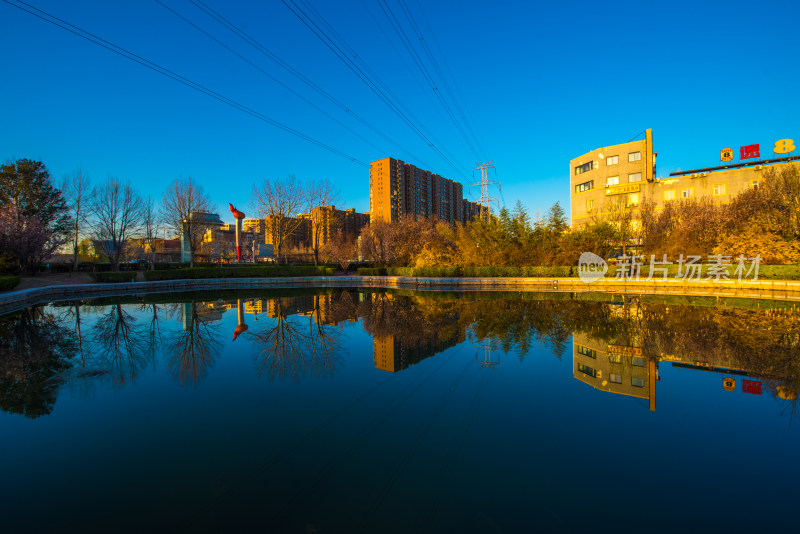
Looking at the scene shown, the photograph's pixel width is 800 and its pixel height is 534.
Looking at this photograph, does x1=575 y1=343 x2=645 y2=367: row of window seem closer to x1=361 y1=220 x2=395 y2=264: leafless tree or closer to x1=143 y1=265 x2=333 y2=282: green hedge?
x1=143 y1=265 x2=333 y2=282: green hedge

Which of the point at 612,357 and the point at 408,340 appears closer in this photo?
the point at 612,357

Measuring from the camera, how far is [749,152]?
34500 mm

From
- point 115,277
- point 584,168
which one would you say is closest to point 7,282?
point 115,277

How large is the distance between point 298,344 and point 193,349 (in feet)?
7.16

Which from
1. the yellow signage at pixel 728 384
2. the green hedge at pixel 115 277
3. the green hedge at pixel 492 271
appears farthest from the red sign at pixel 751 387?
the green hedge at pixel 115 277

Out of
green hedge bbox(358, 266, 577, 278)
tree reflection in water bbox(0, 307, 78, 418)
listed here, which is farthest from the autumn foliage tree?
green hedge bbox(358, 266, 577, 278)

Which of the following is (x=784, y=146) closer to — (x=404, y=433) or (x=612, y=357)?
(x=612, y=357)

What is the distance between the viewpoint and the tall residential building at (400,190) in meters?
85.3

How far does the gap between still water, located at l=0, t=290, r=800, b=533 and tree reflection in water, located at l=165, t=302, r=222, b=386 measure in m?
0.09

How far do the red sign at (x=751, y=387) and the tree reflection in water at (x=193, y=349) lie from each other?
8136mm

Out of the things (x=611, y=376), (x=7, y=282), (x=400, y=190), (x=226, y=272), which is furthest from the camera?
(x=400, y=190)

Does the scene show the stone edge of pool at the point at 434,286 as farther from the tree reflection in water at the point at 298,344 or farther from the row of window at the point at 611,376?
the row of window at the point at 611,376

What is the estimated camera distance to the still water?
2.68 metres

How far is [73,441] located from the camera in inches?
149
